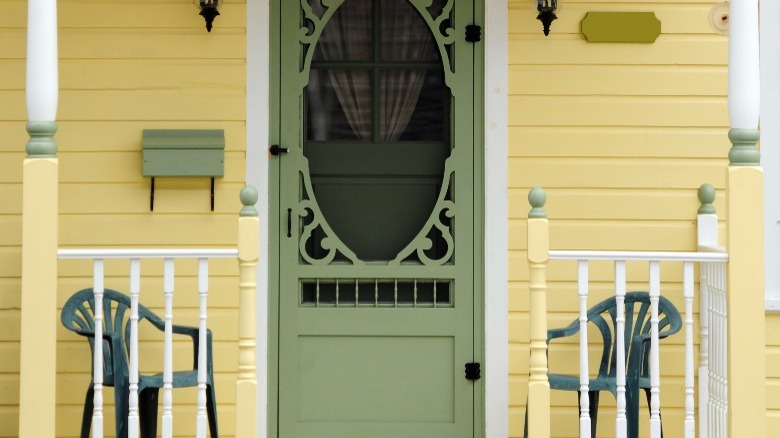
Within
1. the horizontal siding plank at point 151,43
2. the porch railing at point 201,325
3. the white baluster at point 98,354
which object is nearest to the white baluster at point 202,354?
the porch railing at point 201,325

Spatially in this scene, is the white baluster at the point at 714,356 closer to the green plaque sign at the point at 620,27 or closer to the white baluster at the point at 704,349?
the white baluster at the point at 704,349

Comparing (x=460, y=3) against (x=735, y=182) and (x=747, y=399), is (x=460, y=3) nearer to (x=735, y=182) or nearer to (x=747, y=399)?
(x=735, y=182)

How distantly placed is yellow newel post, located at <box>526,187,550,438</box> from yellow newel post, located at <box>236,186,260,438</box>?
108cm

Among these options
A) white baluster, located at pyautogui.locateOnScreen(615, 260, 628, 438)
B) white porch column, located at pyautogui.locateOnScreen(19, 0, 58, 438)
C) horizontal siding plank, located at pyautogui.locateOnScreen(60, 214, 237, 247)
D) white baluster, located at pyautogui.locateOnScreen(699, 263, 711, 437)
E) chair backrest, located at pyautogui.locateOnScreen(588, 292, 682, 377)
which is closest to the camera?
white porch column, located at pyautogui.locateOnScreen(19, 0, 58, 438)

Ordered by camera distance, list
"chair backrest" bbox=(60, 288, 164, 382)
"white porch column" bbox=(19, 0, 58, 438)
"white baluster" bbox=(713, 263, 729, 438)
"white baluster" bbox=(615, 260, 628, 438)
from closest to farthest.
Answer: "white porch column" bbox=(19, 0, 58, 438)
"white baluster" bbox=(615, 260, 628, 438)
"white baluster" bbox=(713, 263, 729, 438)
"chair backrest" bbox=(60, 288, 164, 382)

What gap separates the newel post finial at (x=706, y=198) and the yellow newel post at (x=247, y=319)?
2.23 metres

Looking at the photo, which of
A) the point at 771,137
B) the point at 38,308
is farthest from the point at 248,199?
the point at 771,137

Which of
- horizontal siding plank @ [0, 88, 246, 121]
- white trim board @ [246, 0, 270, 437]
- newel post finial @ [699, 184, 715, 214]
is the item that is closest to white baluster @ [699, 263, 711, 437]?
newel post finial @ [699, 184, 715, 214]

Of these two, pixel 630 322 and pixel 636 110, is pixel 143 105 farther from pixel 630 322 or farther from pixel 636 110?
pixel 630 322

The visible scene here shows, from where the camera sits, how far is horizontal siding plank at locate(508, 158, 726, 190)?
17.3ft

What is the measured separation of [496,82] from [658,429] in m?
1.85

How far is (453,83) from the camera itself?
528 cm

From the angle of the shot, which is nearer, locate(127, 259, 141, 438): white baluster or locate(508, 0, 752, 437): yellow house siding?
locate(127, 259, 141, 438): white baluster

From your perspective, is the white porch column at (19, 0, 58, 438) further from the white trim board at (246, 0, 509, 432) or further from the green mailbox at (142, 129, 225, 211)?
the white trim board at (246, 0, 509, 432)
